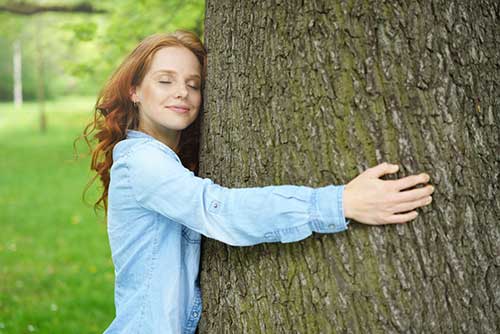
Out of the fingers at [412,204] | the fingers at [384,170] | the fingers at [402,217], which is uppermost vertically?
the fingers at [384,170]

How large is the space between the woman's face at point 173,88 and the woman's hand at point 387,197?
85cm

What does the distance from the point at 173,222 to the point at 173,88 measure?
1.76ft

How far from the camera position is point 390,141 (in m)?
2.03

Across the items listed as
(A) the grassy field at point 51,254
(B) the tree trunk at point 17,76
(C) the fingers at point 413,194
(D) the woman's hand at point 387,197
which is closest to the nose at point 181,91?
(D) the woman's hand at point 387,197

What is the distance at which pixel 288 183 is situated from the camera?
2172 millimetres

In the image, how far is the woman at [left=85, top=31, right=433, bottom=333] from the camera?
6.68 ft

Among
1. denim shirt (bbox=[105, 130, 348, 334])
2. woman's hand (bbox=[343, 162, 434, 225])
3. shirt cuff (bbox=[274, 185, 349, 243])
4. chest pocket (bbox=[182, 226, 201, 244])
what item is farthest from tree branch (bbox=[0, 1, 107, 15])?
woman's hand (bbox=[343, 162, 434, 225])

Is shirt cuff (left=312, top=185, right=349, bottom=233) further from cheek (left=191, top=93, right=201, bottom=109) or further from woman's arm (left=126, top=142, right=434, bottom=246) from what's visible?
cheek (left=191, top=93, right=201, bottom=109)

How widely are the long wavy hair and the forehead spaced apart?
0.9 inches

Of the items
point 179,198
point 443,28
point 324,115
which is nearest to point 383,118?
point 324,115

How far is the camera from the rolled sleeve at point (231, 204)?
2062mm

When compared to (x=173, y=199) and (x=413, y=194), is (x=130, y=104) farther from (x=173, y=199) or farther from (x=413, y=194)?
(x=413, y=194)

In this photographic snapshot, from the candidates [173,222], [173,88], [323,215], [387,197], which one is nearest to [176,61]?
[173,88]

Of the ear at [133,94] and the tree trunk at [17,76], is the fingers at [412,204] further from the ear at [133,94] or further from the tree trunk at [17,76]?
the tree trunk at [17,76]
